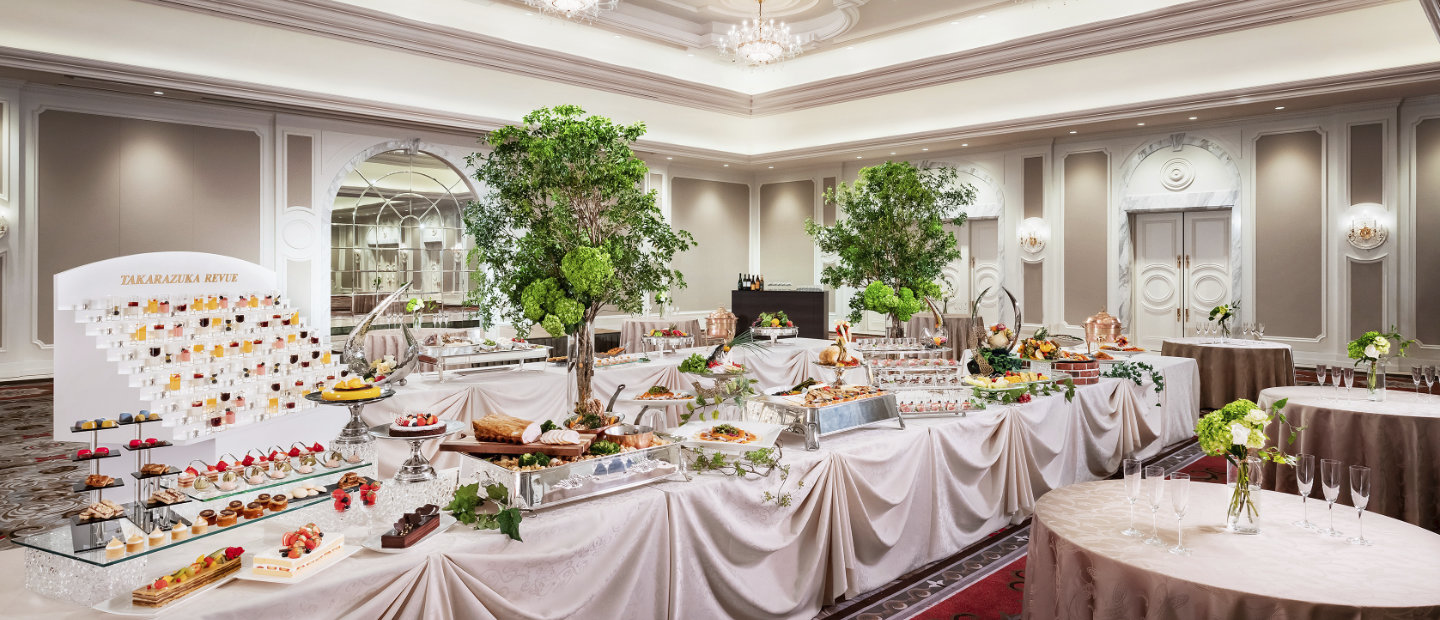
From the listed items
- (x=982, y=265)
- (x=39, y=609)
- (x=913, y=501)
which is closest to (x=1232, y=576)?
(x=913, y=501)

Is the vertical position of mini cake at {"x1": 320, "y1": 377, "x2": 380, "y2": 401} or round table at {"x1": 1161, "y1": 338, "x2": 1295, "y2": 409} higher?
mini cake at {"x1": 320, "y1": 377, "x2": 380, "y2": 401}

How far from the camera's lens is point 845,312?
43.9 feet

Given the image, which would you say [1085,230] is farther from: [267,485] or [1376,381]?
[267,485]

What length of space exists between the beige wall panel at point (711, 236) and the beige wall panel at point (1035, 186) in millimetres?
5066

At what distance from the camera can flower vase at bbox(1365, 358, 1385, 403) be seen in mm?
4012

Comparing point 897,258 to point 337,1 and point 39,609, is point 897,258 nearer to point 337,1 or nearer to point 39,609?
point 39,609

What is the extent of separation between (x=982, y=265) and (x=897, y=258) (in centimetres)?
680

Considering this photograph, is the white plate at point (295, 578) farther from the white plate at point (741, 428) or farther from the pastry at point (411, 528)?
Result: the white plate at point (741, 428)

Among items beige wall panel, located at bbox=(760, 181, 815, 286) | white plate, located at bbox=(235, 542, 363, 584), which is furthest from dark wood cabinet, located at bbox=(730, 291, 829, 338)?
white plate, located at bbox=(235, 542, 363, 584)

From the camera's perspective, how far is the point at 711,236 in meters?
13.9

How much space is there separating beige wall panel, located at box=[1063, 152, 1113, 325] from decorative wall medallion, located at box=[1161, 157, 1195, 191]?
2.27 ft

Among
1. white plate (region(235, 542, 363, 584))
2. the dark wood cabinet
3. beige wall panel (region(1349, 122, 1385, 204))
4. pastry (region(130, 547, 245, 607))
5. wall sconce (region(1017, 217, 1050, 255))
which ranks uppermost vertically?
beige wall panel (region(1349, 122, 1385, 204))

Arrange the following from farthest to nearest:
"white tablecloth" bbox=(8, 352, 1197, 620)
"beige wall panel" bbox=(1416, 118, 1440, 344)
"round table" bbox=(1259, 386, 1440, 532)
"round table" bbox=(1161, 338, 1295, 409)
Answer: "beige wall panel" bbox=(1416, 118, 1440, 344) < "round table" bbox=(1161, 338, 1295, 409) < "round table" bbox=(1259, 386, 1440, 532) < "white tablecloth" bbox=(8, 352, 1197, 620)

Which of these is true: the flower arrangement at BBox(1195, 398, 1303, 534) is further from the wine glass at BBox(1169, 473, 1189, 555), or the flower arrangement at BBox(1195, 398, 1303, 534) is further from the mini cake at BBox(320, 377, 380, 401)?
the mini cake at BBox(320, 377, 380, 401)
